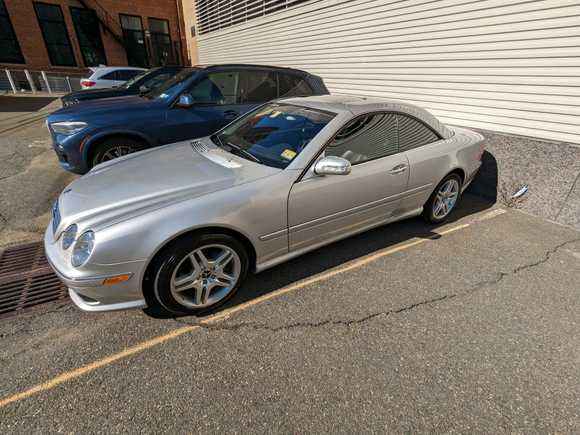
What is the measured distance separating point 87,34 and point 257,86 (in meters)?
18.5

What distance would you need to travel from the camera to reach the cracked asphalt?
5.54ft

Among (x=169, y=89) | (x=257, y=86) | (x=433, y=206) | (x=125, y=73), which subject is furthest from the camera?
(x=125, y=73)

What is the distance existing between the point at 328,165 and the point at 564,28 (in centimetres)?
356

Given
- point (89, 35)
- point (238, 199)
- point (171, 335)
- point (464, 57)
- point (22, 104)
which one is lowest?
point (22, 104)

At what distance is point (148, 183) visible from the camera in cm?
232

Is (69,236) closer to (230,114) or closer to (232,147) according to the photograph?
(232,147)

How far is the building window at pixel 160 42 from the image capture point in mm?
18955

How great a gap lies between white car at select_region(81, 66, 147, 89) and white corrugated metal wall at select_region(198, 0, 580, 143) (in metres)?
8.01

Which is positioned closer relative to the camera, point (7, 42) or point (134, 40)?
point (7, 42)

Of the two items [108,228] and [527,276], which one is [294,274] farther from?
[527,276]

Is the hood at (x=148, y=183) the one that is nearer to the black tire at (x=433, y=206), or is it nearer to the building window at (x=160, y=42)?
the black tire at (x=433, y=206)

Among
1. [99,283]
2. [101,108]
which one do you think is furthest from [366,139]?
[101,108]

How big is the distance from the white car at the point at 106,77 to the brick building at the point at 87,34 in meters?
8.27

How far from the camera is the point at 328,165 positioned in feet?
7.77
